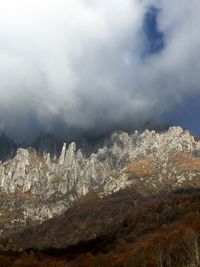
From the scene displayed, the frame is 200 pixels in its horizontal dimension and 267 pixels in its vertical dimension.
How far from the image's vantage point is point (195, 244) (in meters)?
198

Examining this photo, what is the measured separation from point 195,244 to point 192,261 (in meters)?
7.18

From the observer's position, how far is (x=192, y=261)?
197m
